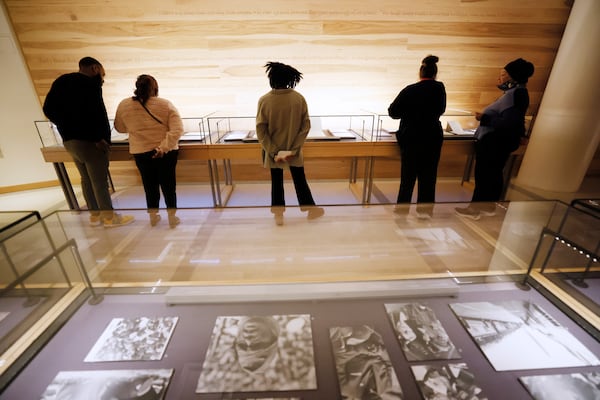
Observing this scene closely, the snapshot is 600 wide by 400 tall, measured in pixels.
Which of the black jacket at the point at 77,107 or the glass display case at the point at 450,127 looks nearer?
the black jacket at the point at 77,107

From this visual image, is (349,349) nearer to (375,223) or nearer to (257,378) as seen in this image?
(257,378)

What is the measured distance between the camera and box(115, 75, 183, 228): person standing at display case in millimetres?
2402

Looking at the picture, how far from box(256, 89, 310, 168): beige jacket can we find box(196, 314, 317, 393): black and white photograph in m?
1.65

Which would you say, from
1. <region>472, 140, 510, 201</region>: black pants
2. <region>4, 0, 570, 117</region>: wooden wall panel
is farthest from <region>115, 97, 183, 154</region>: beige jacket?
<region>472, 140, 510, 201</region>: black pants

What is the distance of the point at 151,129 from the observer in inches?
98.5

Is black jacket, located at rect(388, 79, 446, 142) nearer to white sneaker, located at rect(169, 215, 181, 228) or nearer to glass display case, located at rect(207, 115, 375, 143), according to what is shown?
glass display case, located at rect(207, 115, 375, 143)

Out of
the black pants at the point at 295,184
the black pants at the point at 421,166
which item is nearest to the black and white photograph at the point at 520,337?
the black pants at the point at 295,184

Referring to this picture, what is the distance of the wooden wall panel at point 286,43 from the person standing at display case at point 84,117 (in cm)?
140

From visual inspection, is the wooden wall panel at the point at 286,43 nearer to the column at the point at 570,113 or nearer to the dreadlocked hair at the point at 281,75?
the column at the point at 570,113

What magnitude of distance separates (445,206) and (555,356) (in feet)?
2.56

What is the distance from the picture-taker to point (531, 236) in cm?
141

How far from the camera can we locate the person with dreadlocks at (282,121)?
2.29 m

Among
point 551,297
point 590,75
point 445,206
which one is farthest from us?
point 590,75

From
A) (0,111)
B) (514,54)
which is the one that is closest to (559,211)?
(514,54)
